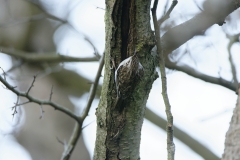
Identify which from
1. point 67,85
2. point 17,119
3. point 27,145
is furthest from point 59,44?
point 17,119

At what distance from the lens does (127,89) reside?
2.31ft

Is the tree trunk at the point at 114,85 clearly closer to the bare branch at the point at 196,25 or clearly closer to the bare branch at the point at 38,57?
the bare branch at the point at 196,25

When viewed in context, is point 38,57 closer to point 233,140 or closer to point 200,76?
point 200,76

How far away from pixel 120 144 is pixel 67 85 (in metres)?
1.91

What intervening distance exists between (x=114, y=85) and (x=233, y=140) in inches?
9.5

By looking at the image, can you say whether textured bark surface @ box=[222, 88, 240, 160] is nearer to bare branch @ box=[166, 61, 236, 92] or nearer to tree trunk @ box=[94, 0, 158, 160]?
tree trunk @ box=[94, 0, 158, 160]

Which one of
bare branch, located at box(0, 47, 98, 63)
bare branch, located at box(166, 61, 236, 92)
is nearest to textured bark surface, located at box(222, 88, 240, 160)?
bare branch, located at box(166, 61, 236, 92)

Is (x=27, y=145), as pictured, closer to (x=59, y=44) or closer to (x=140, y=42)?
(x=59, y=44)

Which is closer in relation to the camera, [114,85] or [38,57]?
[114,85]

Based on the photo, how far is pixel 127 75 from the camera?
68cm

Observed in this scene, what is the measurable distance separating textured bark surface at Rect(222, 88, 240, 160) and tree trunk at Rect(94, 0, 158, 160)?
17cm

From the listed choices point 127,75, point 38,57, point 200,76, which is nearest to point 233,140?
point 127,75

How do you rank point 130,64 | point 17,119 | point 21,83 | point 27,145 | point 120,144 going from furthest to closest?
point 27,145 < point 21,83 < point 17,119 < point 120,144 < point 130,64

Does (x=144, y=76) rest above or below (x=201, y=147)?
below
